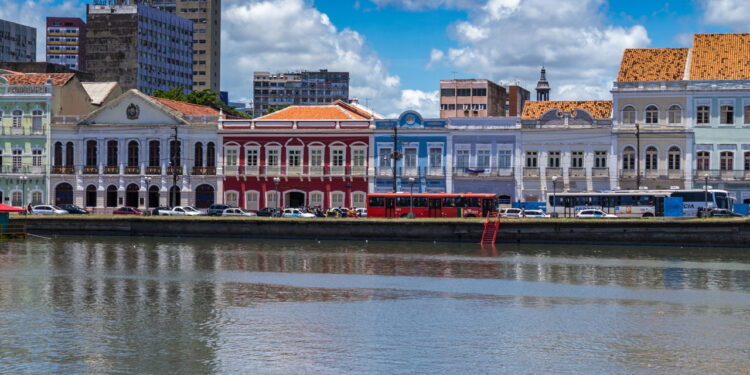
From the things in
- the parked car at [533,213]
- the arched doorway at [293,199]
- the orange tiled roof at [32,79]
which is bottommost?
the parked car at [533,213]

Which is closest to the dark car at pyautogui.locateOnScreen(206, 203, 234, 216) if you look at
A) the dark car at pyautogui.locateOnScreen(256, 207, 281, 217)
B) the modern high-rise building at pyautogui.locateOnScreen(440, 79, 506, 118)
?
the dark car at pyautogui.locateOnScreen(256, 207, 281, 217)

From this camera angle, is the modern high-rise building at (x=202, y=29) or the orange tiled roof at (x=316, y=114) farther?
the modern high-rise building at (x=202, y=29)

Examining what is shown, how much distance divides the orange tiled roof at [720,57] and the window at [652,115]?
12.8 feet

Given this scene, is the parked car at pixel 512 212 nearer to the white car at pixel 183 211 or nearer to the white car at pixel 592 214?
the white car at pixel 592 214

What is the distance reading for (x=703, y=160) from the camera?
263ft

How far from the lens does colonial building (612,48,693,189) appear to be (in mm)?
80000

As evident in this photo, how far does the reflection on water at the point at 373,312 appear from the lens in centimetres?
3014

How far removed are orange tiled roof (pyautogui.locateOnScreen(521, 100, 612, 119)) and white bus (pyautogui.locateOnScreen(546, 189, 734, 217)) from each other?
→ 11.2 m

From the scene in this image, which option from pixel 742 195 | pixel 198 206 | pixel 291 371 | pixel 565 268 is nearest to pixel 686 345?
pixel 291 371

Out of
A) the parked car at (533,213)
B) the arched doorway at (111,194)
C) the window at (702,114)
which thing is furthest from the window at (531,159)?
the arched doorway at (111,194)

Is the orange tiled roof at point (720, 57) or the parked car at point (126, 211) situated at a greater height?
the orange tiled roof at point (720, 57)

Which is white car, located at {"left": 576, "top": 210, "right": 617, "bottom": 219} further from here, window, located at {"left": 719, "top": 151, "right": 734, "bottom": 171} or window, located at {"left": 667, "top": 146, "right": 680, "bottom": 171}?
window, located at {"left": 719, "top": 151, "right": 734, "bottom": 171}

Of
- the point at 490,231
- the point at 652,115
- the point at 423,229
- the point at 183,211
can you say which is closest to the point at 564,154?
the point at 652,115

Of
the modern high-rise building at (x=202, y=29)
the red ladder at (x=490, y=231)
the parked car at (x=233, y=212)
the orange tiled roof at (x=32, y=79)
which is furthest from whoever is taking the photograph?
the modern high-rise building at (x=202, y=29)
